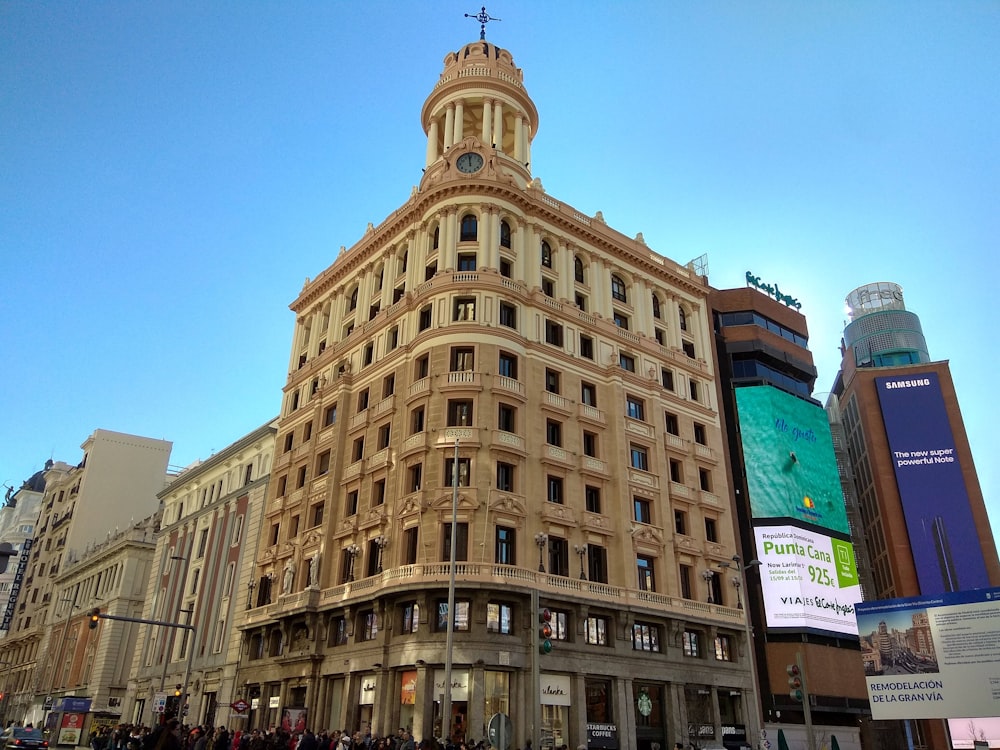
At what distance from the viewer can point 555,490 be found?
42.8 meters

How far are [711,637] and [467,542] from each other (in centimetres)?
1657

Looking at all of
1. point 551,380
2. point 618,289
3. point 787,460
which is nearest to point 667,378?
point 618,289

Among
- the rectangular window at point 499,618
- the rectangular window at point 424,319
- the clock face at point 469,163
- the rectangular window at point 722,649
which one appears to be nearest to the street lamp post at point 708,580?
the rectangular window at point 722,649

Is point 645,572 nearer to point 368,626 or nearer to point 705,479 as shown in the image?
point 705,479

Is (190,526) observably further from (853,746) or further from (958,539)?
(958,539)

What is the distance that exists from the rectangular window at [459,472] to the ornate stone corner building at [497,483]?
9cm

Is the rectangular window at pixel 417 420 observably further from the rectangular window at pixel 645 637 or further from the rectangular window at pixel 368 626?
the rectangular window at pixel 645 637

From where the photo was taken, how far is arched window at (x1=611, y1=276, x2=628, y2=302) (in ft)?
176

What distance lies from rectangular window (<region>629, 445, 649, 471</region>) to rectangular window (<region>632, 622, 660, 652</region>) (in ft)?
29.6

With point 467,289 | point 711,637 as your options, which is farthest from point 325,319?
point 711,637

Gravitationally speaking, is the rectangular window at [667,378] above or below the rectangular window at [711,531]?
above

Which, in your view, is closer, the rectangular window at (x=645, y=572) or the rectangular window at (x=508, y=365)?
the rectangular window at (x=645, y=572)

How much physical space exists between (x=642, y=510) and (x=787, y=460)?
53.2 feet

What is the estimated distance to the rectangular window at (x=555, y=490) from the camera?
42.4 metres
